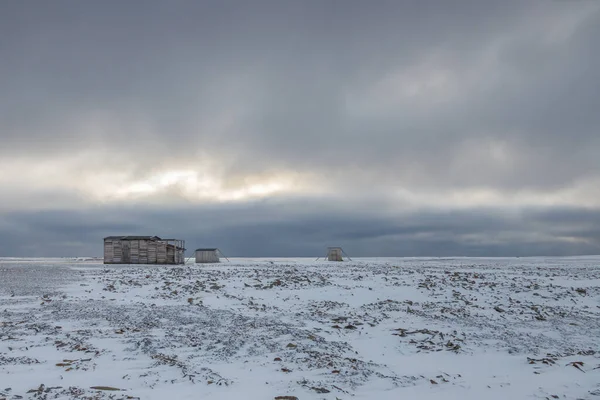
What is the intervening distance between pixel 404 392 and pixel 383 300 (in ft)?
36.7

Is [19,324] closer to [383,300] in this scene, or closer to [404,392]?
[404,392]

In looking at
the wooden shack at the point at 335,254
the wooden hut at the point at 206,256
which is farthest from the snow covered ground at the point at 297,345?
the wooden shack at the point at 335,254

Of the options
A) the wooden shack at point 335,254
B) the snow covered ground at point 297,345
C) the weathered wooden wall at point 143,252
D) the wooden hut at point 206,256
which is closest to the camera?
the snow covered ground at point 297,345

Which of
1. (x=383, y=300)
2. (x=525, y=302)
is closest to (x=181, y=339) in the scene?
(x=383, y=300)

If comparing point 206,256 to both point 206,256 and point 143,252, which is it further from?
point 143,252

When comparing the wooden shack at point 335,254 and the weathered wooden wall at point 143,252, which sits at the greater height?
the weathered wooden wall at point 143,252

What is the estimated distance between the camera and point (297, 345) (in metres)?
11.2

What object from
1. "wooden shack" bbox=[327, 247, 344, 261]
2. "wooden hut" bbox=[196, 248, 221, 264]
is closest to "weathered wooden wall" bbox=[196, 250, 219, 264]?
"wooden hut" bbox=[196, 248, 221, 264]

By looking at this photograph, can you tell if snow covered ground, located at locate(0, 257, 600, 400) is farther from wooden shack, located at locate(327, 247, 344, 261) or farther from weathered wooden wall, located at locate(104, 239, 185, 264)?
wooden shack, located at locate(327, 247, 344, 261)

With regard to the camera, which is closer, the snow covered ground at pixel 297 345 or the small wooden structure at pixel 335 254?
the snow covered ground at pixel 297 345

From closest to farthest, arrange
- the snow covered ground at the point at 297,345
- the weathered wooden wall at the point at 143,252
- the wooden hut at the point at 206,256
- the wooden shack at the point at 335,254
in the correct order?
1. the snow covered ground at the point at 297,345
2. the weathered wooden wall at the point at 143,252
3. the wooden hut at the point at 206,256
4. the wooden shack at the point at 335,254

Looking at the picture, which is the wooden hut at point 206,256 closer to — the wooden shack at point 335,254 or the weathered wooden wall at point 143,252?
the weathered wooden wall at point 143,252

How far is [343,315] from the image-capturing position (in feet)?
51.5

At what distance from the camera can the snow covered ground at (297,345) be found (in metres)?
8.13
